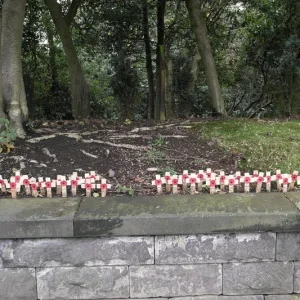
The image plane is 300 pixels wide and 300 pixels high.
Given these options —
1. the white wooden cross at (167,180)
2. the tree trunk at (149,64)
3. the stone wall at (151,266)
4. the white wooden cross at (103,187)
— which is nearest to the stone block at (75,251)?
the stone wall at (151,266)

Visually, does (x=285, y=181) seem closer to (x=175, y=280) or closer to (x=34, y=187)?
(x=175, y=280)

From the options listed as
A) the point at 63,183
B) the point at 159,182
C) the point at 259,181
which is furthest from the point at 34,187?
the point at 259,181

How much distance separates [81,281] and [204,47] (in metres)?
6.09

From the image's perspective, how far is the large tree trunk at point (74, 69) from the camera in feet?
25.8

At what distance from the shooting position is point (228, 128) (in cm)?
551

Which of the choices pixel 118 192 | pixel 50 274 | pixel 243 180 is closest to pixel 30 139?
pixel 118 192

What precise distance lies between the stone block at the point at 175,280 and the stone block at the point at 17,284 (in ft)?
2.30

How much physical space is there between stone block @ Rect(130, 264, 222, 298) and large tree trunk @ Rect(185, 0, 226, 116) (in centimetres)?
554

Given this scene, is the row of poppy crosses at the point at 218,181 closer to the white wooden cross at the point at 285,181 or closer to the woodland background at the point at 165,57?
the white wooden cross at the point at 285,181

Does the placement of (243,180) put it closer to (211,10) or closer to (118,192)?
(118,192)

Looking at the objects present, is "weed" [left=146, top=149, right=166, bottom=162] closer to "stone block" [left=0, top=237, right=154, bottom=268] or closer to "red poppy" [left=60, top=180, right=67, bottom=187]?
"red poppy" [left=60, top=180, right=67, bottom=187]

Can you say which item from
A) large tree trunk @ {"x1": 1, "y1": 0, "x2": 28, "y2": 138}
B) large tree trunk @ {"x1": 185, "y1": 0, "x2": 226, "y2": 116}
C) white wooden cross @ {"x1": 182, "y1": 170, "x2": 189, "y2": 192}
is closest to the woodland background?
large tree trunk @ {"x1": 185, "y1": 0, "x2": 226, "y2": 116}

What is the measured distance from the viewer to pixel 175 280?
8.88ft

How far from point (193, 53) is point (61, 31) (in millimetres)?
4206
